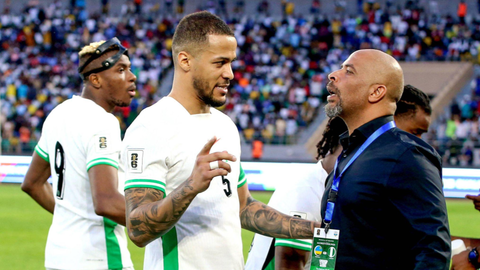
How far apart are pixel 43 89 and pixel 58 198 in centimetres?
2515

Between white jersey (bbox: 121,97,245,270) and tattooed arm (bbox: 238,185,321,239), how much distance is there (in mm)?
293

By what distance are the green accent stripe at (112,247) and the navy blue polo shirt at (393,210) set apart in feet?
4.74

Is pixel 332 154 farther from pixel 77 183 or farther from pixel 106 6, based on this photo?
pixel 106 6


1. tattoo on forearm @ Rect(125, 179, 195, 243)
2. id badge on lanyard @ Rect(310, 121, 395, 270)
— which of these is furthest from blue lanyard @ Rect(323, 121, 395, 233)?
tattoo on forearm @ Rect(125, 179, 195, 243)

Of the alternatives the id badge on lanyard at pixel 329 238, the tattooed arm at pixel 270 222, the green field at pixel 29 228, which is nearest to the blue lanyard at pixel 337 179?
the id badge on lanyard at pixel 329 238

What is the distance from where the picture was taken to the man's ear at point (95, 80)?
4.15 metres

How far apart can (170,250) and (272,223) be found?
0.63 m

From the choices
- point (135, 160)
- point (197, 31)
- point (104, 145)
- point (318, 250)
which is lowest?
point (318, 250)

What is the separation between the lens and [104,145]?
361cm

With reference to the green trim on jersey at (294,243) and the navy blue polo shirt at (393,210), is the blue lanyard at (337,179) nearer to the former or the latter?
the navy blue polo shirt at (393,210)

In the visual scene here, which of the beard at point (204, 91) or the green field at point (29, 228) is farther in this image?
the green field at point (29, 228)

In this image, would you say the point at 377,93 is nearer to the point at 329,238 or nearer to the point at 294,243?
the point at 329,238

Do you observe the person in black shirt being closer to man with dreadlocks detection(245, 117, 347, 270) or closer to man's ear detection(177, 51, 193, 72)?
man with dreadlocks detection(245, 117, 347, 270)

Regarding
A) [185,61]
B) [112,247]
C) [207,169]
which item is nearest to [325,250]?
[207,169]
